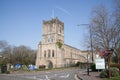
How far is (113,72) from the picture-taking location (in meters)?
20.1

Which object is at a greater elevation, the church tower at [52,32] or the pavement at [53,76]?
the church tower at [52,32]

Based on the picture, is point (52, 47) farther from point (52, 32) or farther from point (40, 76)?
point (40, 76)

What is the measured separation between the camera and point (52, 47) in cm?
8294

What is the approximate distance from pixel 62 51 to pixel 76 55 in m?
30.3

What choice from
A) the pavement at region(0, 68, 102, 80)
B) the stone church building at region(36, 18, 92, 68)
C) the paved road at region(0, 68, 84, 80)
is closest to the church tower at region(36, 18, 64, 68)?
the stone church building at region(36, 18, 92, 68)

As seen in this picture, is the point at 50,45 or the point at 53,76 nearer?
the point at 53,76

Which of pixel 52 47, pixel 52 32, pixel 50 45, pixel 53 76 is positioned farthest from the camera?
pixel 52 32

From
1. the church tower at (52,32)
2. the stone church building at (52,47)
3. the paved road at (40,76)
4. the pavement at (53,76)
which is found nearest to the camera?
the pavement at (53,76)

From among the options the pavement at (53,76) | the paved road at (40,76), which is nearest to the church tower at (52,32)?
the paved road at (40,76)

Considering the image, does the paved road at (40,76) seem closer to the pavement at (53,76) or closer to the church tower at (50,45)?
the pavement at (53,76)

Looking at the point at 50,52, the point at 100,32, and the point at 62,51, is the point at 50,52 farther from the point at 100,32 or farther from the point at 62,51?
the point at 100,32

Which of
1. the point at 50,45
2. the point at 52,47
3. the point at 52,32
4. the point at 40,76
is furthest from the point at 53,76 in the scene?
the point at 52,32

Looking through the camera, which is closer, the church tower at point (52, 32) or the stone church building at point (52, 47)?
the stone church building at point (52, 47)

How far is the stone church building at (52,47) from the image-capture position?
267ft
